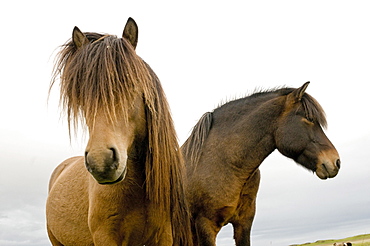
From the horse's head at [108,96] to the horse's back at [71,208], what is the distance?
132cm

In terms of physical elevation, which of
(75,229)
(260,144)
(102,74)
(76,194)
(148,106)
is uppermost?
(102,74)

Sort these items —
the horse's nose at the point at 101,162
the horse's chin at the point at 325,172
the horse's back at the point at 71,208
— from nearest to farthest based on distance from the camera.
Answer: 1. the horse's nose at the point at 101,162
2. the horse's back at the point at 71,208
3. the horse's chin at the point at 325,172

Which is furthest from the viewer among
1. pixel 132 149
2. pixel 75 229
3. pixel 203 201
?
pixel 203 201

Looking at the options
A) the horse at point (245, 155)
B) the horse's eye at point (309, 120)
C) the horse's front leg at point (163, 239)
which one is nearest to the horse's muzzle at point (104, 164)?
the horse's front leg at point (163, 239)

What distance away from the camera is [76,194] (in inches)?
197

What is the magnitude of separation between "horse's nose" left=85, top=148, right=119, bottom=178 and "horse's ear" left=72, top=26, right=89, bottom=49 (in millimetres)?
1413

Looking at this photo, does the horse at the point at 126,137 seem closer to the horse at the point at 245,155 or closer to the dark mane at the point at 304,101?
the horse at the point at 245,155

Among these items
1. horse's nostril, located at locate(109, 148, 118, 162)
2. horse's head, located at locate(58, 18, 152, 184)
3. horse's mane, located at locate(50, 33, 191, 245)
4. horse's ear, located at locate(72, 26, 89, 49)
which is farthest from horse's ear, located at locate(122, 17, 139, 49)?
horse's nostril, located at locate(109, 148, 118, 162)

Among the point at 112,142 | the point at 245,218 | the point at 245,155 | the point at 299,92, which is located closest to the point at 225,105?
the point at 245,155

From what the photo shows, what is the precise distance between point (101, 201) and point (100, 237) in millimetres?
334

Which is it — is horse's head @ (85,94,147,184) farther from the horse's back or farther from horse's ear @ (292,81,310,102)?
horse's ear @ (292,81,310,102)

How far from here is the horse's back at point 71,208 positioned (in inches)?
187

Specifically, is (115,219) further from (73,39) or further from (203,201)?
(203,201)

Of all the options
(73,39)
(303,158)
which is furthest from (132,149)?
(303,158)
